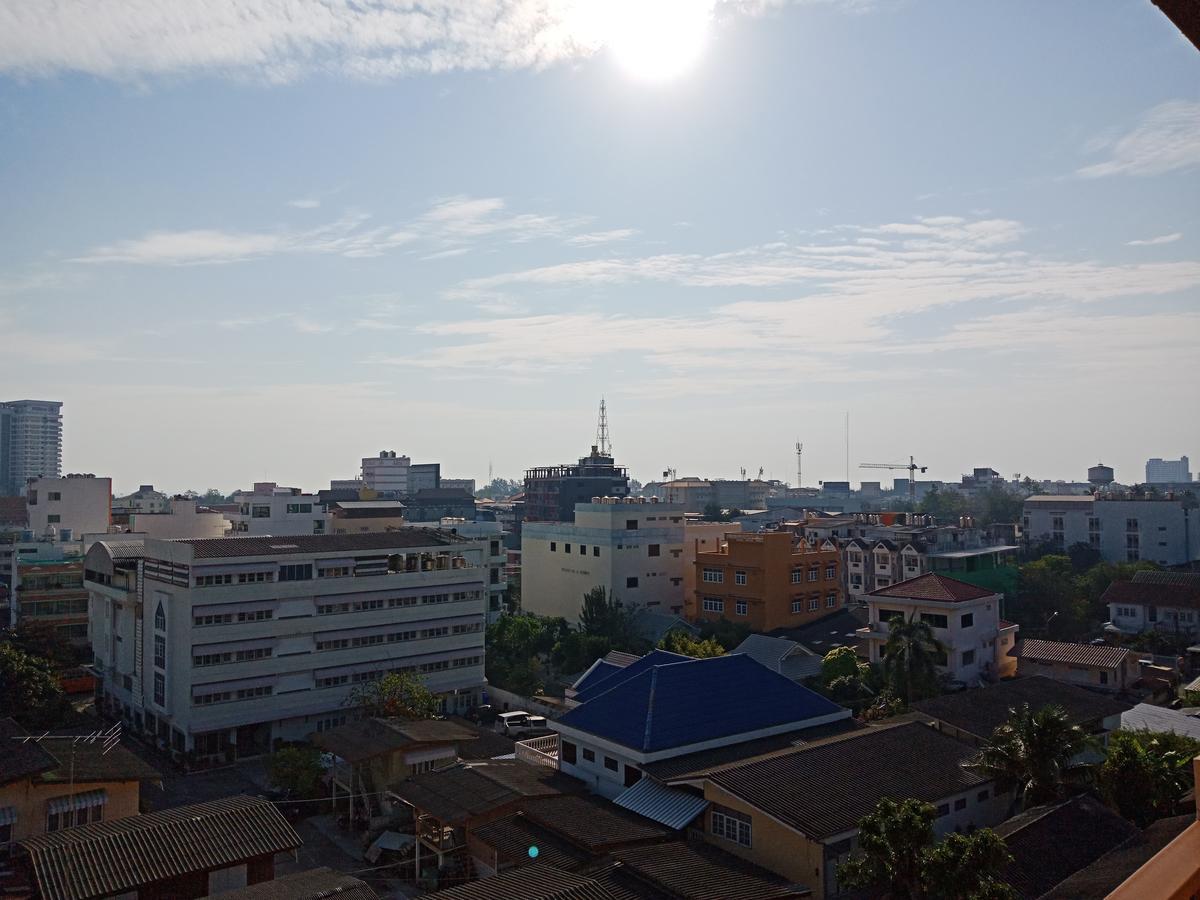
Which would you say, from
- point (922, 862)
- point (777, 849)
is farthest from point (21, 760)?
point (922, 862)

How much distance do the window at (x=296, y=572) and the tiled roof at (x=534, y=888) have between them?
22050 mm

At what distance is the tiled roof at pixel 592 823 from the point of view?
73.6 ft

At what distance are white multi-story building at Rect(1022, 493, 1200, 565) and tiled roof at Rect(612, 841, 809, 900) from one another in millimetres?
66562

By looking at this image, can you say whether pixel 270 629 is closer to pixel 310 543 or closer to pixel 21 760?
pixel 310 543

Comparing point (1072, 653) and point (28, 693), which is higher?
point (1072, 653)

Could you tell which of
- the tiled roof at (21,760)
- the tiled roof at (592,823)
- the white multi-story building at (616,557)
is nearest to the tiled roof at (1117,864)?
the tiled roof at (592,823)

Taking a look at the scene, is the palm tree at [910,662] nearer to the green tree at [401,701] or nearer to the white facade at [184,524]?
the green tree at [401,701]

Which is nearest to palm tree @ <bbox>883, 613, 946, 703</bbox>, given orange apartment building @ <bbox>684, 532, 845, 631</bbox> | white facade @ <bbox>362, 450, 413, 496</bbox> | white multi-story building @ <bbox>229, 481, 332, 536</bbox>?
orange apartment building @ <bbox>684, 532, 845, 631</bbox>

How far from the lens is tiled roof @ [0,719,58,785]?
81.0 feet

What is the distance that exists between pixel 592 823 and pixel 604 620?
89.6 ft

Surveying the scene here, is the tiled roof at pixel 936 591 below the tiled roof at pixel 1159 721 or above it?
above

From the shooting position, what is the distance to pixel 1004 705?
104 ft

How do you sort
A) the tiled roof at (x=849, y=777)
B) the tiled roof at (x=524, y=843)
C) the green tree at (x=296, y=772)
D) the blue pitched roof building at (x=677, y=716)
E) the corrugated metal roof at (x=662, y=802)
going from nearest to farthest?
the tiled roof at (x=524, y=843) → the tiled roof at (x=849, y=777) → the corrugated metal roof at (x=662, y=802) → the blue pitched roof building at (x=677, y=716) → the green tree at (x=296, y=772)

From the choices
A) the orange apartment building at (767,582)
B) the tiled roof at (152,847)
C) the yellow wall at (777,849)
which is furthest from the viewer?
the orange apartment building at (767,582)
